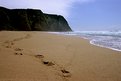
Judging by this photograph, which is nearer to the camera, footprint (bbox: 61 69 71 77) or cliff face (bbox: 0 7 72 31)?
footprint (bbox: 61 69 71 77)

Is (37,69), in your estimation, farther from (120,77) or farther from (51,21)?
(51,21)

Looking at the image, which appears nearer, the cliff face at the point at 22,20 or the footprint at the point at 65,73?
the footprint at the point at 65,73

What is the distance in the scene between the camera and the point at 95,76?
3486mm

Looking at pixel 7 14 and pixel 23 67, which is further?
pixel 7 14

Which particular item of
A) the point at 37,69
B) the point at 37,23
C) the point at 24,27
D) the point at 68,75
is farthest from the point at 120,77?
the point at 37,23

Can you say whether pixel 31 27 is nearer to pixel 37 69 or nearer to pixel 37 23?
pixel 37 23

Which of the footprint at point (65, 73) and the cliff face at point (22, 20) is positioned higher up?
the cliff face at point (22, 20)

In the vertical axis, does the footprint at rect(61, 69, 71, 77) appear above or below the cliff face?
below

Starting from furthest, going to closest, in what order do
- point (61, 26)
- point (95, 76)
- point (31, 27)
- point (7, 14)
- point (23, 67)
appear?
1. point (61, 26)
2. point (31, 27)
3. point (7, 14)
4. point (23, 67)
5. point (95, 76)

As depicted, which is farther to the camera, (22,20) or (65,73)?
(22,20)

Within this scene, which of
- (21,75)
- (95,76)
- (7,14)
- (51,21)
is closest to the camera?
(21,75)

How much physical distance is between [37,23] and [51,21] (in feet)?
58.4

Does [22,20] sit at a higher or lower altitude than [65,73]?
higher

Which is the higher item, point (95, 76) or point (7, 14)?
point (7, 14)
